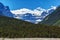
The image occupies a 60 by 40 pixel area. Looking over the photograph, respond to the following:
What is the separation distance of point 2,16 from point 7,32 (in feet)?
2.69

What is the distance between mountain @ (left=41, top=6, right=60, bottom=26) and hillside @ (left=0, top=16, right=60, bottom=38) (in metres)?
0.16

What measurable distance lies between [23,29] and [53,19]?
1080mm

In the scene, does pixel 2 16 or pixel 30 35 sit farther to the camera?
pixel 2 16

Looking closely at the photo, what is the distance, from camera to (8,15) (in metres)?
8.21

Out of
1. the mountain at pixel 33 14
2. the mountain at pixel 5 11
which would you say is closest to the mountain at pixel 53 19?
the mountain at pixel 33 14

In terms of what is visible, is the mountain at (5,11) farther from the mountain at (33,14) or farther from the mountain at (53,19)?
the mountain at (53,19)

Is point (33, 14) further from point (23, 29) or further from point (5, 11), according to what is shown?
point (5, 11)

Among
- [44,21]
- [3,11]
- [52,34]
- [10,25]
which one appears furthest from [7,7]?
[52,34]

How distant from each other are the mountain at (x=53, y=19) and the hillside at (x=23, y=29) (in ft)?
0.51

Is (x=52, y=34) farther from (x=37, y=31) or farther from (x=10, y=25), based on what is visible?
(x=10, y=25)

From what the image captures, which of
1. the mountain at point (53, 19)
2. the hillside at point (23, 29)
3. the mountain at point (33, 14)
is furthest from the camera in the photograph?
the mountain at point (33, 14)

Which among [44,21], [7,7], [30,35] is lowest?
[30,35]

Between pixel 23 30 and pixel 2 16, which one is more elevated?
pixel 2 16

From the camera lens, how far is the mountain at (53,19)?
7915mm
